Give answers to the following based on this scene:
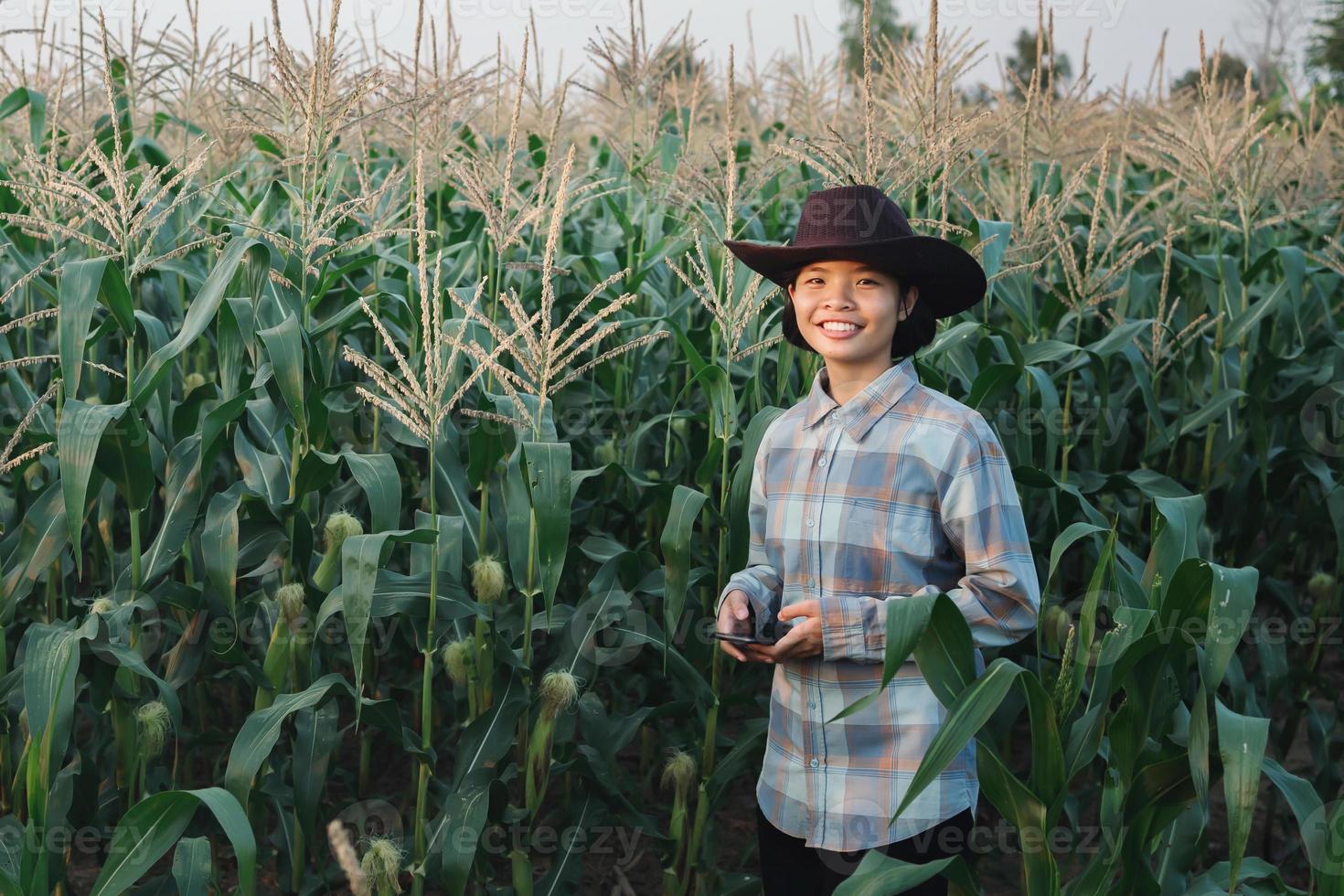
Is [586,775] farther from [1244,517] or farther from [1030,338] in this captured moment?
[1244,517]

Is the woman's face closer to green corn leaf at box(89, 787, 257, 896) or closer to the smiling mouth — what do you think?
the smiling mouth

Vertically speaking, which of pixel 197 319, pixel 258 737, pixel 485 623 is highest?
pixel 197 319

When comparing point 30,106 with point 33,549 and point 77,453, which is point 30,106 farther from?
point 77,453

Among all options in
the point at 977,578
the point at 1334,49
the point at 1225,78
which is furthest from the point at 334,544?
the point at 1334,49

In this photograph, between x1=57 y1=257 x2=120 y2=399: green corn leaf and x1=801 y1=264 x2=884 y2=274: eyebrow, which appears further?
x1=57 y1=257 x2=120 y2=399: green corn leaf

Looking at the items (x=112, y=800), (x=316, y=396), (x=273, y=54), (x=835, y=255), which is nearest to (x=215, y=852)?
(x=112, y=800)

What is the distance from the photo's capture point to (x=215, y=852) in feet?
12.3

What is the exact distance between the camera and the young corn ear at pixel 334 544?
2.84 meters

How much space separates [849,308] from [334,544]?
1.42 meters

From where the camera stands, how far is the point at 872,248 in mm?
2307

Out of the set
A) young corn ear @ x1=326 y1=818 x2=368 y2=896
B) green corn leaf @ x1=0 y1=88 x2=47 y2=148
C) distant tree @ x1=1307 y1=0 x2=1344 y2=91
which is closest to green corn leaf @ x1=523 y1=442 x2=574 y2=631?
young corn ear @ x1=326 y1=818 x2=368 y2=896

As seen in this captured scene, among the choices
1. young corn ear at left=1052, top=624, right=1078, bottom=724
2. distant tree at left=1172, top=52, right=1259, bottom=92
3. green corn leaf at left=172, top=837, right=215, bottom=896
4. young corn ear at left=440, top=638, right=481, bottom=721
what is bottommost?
green corn leaf at left=172, top=837, right=215, bottom=896

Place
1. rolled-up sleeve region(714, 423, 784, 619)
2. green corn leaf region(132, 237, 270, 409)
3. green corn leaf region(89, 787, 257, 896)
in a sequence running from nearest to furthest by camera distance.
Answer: green corn leaf region(89, 787, 257, 896) < rolled-up sleeve region(714, 423, 784, 619) < green corn leaf region(132, 237, 270, 409)

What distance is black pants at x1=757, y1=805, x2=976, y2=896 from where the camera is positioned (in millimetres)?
2375
